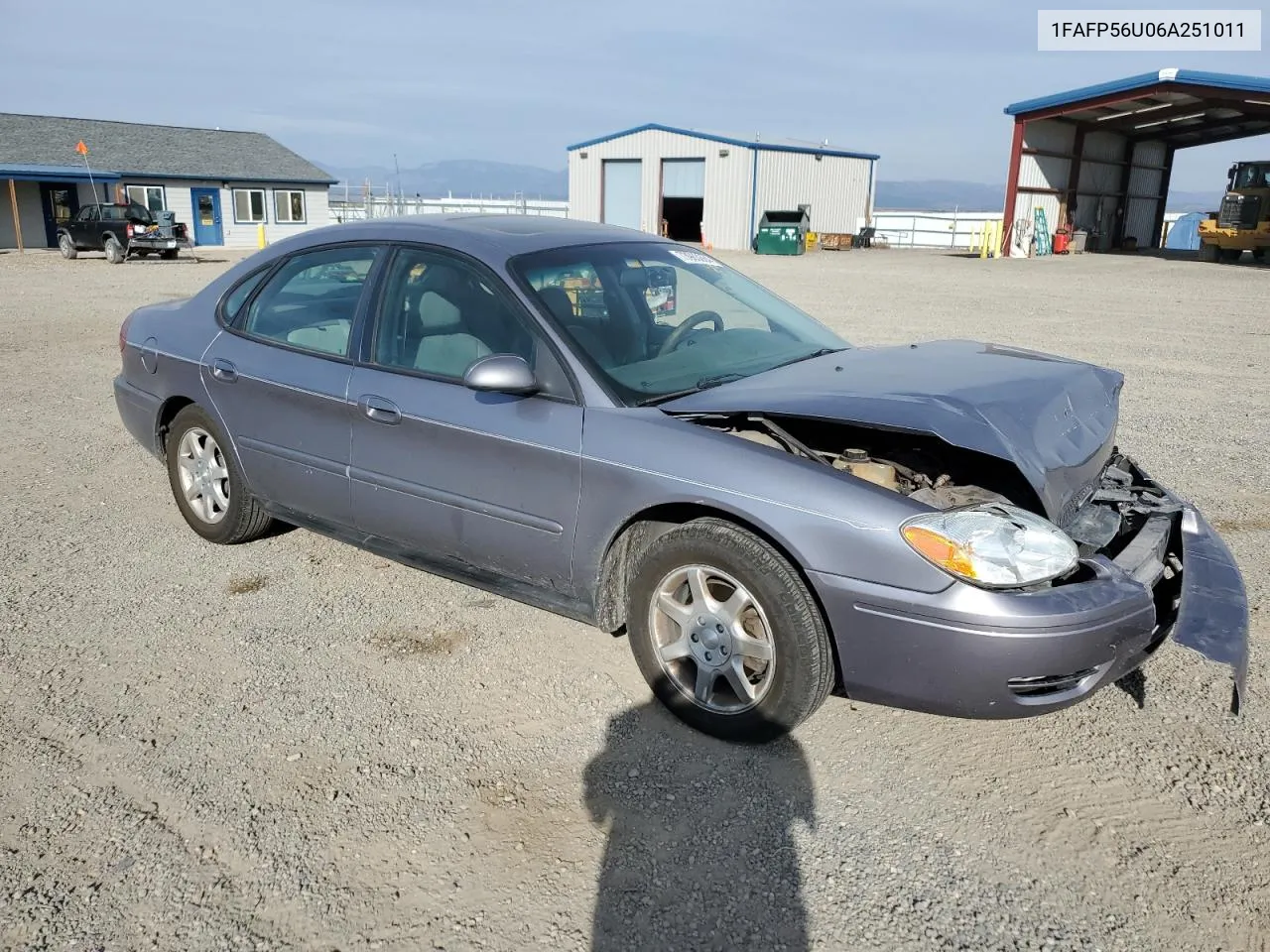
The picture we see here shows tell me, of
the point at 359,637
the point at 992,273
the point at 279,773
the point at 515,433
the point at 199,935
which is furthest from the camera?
the point at 992,273

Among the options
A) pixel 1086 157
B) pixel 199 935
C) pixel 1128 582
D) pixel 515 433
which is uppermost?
pixel 1086 157

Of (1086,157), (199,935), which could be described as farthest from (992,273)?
(199,935)

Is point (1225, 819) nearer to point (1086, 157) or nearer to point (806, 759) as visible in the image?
point (806, 759)

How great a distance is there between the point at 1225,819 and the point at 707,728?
152cm

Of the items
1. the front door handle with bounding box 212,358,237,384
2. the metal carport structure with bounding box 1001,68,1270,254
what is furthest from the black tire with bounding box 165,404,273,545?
the metal carport structure with bounding box 1001,68,1270,254

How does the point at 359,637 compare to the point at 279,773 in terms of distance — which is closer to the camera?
the point at 279,773

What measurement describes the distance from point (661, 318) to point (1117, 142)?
43893 mm

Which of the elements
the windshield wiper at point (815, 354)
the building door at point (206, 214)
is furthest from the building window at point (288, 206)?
the windshield wiper at point (815, 354)

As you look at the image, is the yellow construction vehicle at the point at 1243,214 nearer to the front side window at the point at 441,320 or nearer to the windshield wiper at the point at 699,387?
the windshield wiper at the point at 699,387

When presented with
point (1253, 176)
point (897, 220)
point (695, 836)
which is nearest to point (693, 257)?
point (695, 836)

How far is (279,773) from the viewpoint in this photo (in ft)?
10.0

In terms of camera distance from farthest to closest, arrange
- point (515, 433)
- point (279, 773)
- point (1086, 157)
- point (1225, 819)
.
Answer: point (1086, 157)
point (515, 433)
point (279, 773)
point (1225, 819)

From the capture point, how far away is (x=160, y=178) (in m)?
37.1

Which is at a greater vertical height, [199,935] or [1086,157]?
[1086,157]
